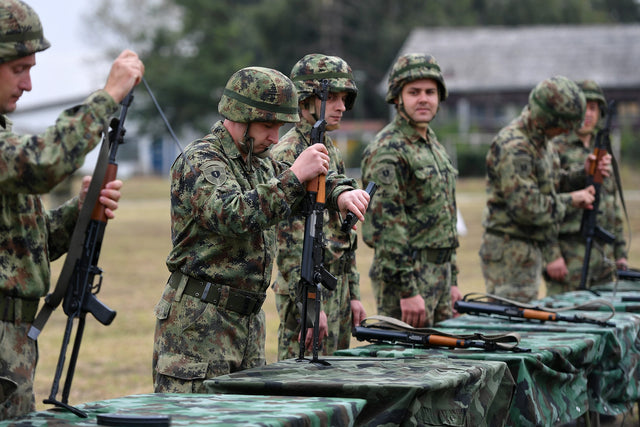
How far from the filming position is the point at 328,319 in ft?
18.8

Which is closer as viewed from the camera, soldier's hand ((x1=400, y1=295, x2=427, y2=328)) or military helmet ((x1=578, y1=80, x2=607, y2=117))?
soldier's hand ((x1=400, y1=295, x2=427, y2=328))

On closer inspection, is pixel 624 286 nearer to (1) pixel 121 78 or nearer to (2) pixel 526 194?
(2) pixel 526 194

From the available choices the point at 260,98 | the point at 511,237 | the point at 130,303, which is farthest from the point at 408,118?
the point at 130,303

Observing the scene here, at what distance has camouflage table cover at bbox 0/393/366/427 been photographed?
10.3ft

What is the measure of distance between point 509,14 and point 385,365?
64.8 meters

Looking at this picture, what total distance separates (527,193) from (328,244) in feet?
6.91

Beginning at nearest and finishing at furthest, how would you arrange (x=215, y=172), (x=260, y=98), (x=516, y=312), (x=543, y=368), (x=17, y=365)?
(x=17, y=365) < (x=215, y=172) < (x=260, y=98) < (x=543, y=368) < (x=516, y=312)

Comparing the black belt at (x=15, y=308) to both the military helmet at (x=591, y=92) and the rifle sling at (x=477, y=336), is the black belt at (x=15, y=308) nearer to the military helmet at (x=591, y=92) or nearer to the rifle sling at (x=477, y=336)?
the rifle sling at (x=477, y=336)

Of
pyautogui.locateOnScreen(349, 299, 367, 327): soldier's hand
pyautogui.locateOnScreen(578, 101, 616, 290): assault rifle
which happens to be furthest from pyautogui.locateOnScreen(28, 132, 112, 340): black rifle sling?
pyautogui.locateOnScreen(578, 101, 616, 290): assault rifle

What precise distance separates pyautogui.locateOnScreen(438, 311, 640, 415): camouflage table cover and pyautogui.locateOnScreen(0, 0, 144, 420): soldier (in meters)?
2.59

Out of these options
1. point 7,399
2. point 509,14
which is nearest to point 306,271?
point 7,399

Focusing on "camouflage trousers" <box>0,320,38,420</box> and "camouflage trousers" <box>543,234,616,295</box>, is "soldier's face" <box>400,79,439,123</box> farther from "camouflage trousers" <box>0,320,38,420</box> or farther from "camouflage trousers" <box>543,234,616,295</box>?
"camouflage trousers" <box>0,320,38,420</box>

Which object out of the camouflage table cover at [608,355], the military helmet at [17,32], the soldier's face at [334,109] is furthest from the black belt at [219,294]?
the soldier's face at [334,109]

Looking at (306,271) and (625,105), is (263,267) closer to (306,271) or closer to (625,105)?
(306,271)
